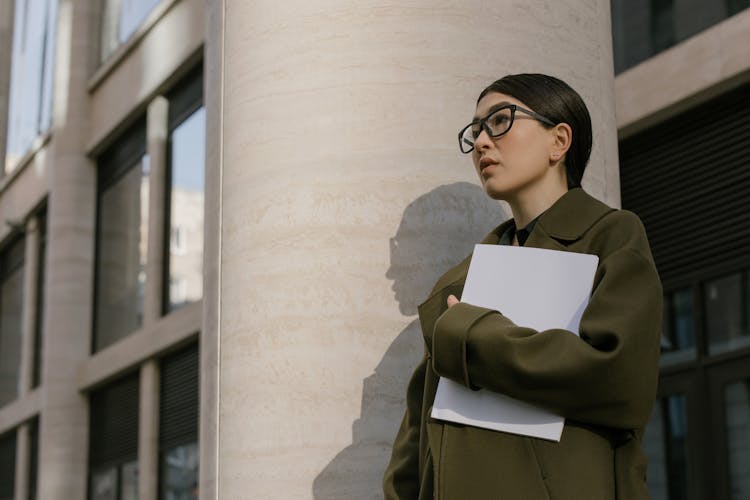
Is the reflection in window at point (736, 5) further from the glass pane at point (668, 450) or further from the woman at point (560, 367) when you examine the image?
the woman at point (560, 367)

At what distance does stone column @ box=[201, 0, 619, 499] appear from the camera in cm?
445

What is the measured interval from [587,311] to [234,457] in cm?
196

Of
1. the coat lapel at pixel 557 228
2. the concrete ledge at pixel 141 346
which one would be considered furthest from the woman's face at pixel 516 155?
the concrete ledge at pixel 141 346

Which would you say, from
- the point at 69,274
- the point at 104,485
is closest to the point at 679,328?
the point at 104,485

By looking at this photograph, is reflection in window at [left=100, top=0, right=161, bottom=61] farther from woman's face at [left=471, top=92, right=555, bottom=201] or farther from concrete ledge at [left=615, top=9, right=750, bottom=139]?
woman's face at [left=471, top=92, right=555, bottom=201]

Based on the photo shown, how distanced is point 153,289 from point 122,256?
1.84 m

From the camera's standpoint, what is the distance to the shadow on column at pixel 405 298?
14.3ft

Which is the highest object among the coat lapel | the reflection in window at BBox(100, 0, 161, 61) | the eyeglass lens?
the reflection in window at BBox(100, 0, 161, 61)

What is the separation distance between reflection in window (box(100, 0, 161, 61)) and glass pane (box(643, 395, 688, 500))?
31.5 ft

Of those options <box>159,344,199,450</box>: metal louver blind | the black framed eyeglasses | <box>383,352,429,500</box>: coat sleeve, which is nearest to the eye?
the black framed eyeglasses

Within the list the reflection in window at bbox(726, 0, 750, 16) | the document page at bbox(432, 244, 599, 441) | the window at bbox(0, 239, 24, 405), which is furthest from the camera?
the window at bbox(0, 239, 24, 405)

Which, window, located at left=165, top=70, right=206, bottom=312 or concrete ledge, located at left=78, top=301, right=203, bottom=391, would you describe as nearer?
concrete ledge, located at left=78, top=301, right=203, bottom=391

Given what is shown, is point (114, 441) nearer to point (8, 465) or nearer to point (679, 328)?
point (8, 465)

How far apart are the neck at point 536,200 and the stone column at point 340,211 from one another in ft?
3.53
